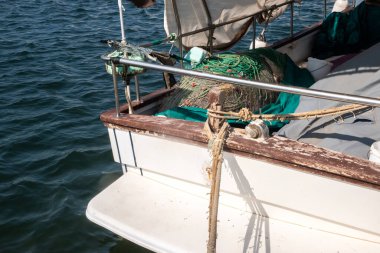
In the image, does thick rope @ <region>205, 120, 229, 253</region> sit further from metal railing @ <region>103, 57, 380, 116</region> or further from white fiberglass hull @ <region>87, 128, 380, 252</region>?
metal railing @ <region>103, 57, 380, 116</region>

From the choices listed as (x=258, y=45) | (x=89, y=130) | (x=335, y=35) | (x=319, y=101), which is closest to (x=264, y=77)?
(x=319, y=101)

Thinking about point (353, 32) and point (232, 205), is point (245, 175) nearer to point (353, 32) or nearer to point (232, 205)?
point (232, 205)

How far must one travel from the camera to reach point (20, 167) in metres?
6.07

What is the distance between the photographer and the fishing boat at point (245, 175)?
325cm

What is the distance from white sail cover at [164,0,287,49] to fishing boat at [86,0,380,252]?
3.38 ft

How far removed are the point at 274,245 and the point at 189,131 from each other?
1.09 m

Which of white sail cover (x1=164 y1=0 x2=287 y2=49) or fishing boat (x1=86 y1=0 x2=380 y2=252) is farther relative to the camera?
white sail cover (x1=164 y1=0 x2=287 y2=49)

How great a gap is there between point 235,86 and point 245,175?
4.22 ft

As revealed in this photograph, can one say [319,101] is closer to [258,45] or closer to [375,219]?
[375,219]

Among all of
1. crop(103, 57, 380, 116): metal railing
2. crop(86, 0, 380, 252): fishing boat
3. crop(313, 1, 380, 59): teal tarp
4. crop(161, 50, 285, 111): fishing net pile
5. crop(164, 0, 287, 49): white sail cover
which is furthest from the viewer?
crop(313, 1, 380, 59): teal tarp

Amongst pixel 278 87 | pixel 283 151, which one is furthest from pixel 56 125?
pixel 278 87

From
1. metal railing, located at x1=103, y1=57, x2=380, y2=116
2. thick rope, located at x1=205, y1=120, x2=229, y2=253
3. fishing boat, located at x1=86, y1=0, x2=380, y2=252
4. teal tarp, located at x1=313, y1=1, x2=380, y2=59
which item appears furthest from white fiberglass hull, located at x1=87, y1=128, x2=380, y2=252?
teal tarp, located at x1=313, y1=1, x2=380, y2=59

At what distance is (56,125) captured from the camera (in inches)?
286

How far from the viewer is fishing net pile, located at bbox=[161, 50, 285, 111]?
4.71 metres
